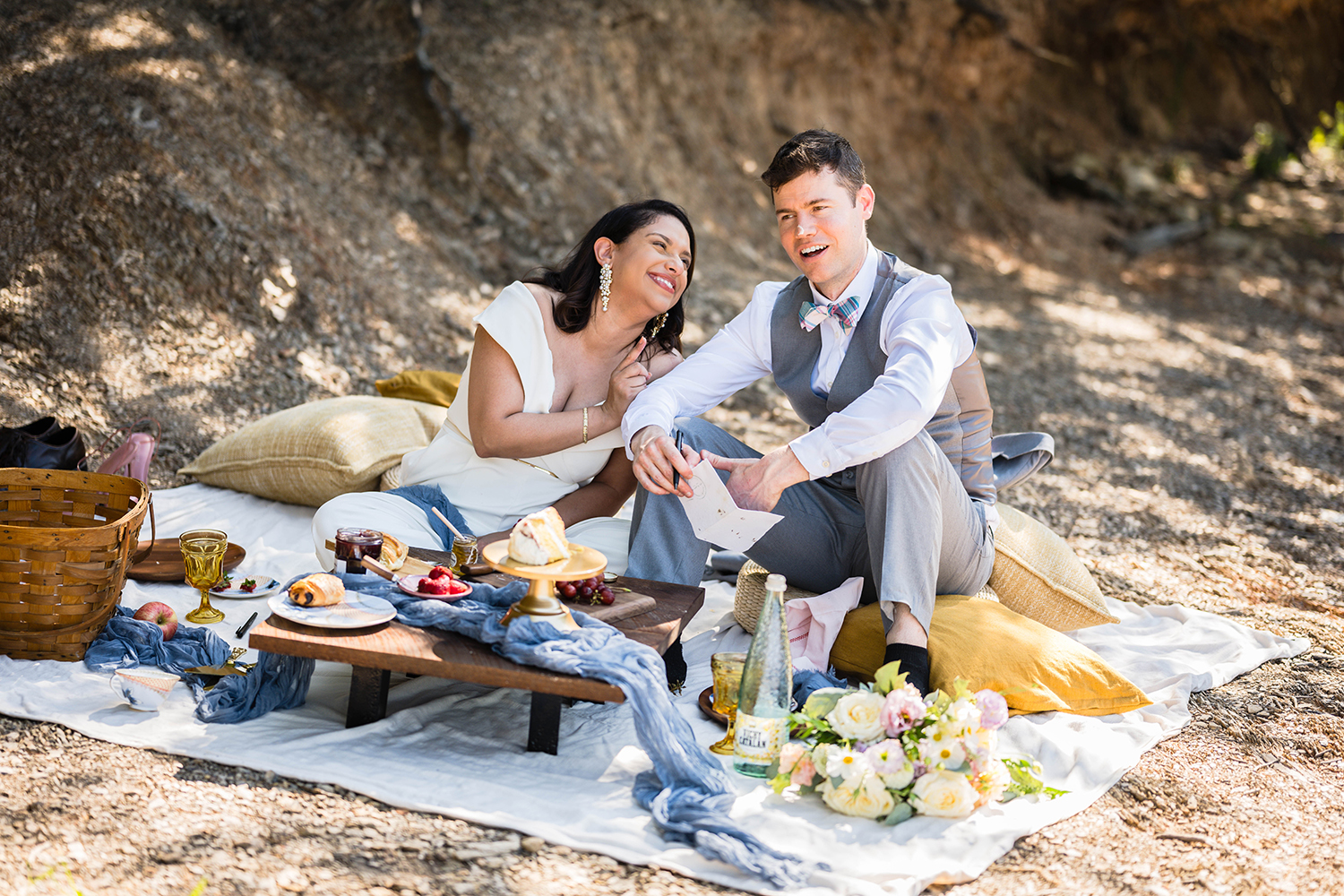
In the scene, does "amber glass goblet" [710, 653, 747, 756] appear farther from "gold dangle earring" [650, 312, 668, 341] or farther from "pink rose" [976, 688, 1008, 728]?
"gold dangle earring" [650, 312, 668, 341]

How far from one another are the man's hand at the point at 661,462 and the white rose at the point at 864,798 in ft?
2.85

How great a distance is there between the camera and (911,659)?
9.11 feet

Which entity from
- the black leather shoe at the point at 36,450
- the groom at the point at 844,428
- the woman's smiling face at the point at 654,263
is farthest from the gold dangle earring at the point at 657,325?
the black leather shoe at the point at 36,450

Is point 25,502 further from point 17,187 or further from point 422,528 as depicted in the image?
point 17,187

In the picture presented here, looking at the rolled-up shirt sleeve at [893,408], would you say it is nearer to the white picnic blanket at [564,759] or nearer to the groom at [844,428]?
the groom at [844,428]

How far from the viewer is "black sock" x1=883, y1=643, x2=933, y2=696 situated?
2.78m

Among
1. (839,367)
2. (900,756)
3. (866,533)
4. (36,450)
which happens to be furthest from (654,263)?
(36,450)

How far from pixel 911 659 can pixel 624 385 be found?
3.77ft

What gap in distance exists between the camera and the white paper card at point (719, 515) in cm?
283

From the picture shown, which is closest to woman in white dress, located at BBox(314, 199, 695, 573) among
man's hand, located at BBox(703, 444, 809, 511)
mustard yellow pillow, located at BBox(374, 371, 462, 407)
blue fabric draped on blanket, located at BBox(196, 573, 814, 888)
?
man's hand, located at BBox(703, 444, 809, 511)

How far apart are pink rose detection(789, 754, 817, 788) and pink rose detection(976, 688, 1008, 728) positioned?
1.25 feet

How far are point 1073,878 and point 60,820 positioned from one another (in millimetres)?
2000

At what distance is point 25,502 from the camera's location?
3.04m

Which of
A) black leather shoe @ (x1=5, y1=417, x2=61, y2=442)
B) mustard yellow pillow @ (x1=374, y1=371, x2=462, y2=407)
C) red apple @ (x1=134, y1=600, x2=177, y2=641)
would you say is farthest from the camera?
mustard yellow pillow @ (x1=374, y1=371, x2=462, y2=407)
